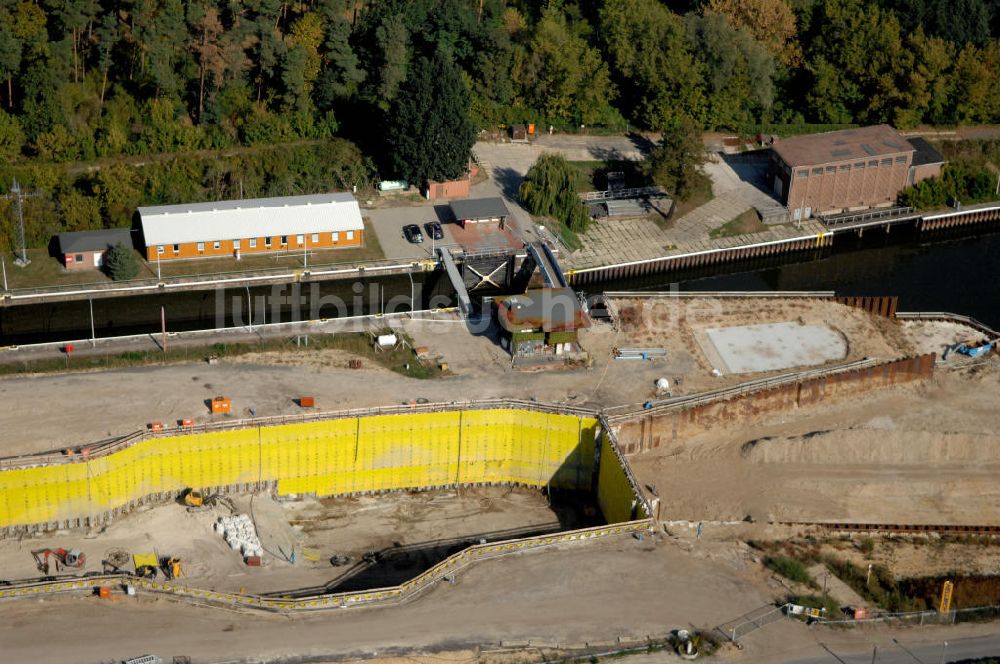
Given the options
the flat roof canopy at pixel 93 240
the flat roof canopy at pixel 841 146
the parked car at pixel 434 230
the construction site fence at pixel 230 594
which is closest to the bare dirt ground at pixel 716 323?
the parked car at pixel 434 230

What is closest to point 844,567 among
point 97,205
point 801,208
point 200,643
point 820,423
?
point 820,423

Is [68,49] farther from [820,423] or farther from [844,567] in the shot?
[844,567]

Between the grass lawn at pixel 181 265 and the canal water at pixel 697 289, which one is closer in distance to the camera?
the canal water at pixel 697 289

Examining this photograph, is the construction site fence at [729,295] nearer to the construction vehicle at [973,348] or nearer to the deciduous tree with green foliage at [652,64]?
the construction vehicle at [973,348]

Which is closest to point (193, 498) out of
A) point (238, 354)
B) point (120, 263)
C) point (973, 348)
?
point (238, 354)

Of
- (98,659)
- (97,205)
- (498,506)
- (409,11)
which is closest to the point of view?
(98,659)

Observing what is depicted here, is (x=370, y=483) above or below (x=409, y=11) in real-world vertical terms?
below
